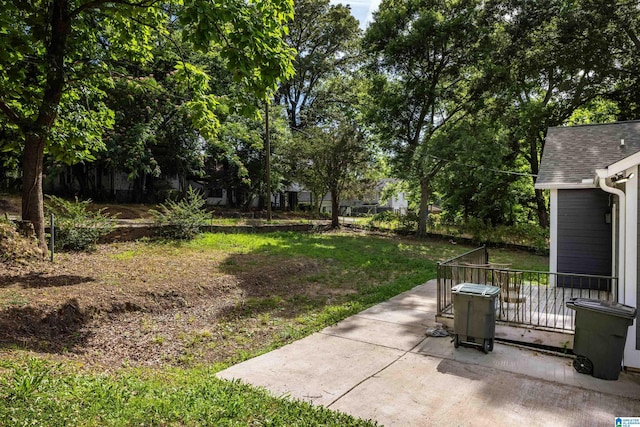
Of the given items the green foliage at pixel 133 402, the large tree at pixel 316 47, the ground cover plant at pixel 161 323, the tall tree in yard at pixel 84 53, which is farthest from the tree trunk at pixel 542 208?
the green foliage at pixel 133 402

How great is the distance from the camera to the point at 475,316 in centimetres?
490

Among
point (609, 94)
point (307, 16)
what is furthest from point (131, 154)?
point (609, 94)

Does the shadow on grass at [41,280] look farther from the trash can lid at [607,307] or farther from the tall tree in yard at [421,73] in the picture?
the tall tree in yard at [421,73]

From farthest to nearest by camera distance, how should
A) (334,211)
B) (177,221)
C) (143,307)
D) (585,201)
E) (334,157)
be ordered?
(334,211)
(334,157)
(177,221)
(585,201)
(143,307)

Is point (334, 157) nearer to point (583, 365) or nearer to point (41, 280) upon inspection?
point (41, 280)

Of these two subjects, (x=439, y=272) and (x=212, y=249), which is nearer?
(x=439, y=272)

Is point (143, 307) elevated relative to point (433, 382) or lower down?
elevated

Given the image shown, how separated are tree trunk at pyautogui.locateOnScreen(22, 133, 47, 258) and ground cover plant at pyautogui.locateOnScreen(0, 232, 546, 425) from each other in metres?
0.98

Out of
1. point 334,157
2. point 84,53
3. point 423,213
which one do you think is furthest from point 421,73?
point 84,53

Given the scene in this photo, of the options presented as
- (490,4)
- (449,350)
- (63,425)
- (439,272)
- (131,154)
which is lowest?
(449,350)

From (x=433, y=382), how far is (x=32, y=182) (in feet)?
25.8

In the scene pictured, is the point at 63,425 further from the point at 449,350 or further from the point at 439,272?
the point at 439,272

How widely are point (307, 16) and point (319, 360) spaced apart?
31.6 meters

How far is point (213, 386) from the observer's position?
3674 mm
